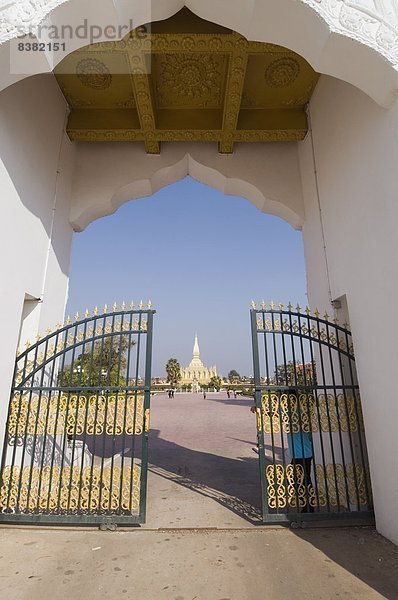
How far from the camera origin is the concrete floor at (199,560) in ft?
7.55

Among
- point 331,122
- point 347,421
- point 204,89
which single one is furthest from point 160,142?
point 347,421

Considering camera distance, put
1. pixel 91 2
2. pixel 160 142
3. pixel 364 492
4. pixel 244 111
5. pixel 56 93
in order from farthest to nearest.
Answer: pixel 160 142, pixel 244 111, pixel 56 93, pixel 364 492, pixel 91 2

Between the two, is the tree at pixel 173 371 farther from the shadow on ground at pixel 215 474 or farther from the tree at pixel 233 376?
the shadow on ground at pixel 215 474

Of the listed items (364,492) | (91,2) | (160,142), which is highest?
(160,142)

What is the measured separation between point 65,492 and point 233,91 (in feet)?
17.6

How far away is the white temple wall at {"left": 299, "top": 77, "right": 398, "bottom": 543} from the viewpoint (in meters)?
2.98

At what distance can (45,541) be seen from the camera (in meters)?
3.04

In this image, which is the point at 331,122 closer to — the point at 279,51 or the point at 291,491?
the point at 279,51

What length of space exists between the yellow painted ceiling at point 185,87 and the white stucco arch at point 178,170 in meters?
0.30

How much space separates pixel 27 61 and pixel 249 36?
2077 mm

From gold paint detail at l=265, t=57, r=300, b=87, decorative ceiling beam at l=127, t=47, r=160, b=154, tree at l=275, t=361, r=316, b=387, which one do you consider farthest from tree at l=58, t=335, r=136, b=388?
gold paint detail at l=265, t=57, r=300, b=87

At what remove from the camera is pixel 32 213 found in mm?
4156

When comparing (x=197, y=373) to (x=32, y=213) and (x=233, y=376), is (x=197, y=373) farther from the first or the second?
(x=32, y=213)

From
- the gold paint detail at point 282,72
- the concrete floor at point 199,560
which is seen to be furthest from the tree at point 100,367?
the gold paint detail at point 282,72
